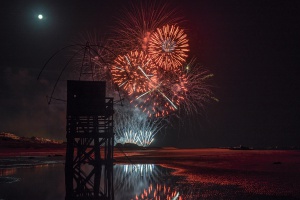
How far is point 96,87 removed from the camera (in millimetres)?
24047

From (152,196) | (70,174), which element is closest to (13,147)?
(70,174)

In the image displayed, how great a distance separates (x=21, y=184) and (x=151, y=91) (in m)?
29.4

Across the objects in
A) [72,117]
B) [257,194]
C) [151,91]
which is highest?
[151,91]

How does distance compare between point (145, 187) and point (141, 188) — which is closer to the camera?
point (141, 188)

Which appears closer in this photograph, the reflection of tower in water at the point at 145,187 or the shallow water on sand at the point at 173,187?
the reflection of tower in water at the point at 145,187

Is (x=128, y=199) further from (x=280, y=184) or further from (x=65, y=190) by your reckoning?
(x=280, y=184)

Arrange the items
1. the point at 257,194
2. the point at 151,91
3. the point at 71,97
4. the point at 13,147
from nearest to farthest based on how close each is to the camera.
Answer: the point at 257,194 → the point at 71,97 → the point at 151,91 → the point at 13,147

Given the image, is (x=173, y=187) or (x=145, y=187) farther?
(x=145, y=187)

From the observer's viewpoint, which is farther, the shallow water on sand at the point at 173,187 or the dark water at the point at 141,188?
the shallow water on sand at the point at 173,187

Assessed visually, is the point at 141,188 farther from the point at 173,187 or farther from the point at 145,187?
the point at 173,187

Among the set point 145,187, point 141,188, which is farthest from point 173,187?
point 141,188

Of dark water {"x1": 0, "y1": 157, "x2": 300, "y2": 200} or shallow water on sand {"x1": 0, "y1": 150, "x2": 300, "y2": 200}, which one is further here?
shallow water on sand {"x1": 0, "y1": 150, "x2": 300, "y2": 200}

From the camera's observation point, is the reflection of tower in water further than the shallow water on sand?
No

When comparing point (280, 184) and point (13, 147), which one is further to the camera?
point (13, 147)
